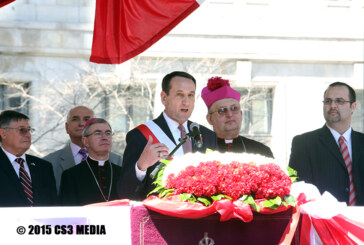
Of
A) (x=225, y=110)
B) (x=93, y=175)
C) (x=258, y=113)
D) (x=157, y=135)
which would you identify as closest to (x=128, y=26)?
(x=225, y=110)

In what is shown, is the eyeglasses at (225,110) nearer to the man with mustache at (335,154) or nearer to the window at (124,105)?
the man with mustache at (335,154)

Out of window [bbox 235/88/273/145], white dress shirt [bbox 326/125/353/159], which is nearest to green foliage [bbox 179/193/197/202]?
white dress shirt [bbox 326/125/353/159]

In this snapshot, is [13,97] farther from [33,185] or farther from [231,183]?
[231,183]

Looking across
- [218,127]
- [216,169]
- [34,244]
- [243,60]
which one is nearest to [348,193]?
[218,127]

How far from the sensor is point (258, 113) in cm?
1387

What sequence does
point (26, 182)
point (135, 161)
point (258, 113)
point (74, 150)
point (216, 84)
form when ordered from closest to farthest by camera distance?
point (135, 161) → point (26, 182) → point (216, 84) → point (74, 150) → point (258, 113)

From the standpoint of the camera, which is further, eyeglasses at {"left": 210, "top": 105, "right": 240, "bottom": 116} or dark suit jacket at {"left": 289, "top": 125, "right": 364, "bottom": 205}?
eyeglasses at {"left": 210, "top": 105, "right": 240, "bottom": 116}

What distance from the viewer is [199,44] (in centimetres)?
1312

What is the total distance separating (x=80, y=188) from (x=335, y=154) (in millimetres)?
2339

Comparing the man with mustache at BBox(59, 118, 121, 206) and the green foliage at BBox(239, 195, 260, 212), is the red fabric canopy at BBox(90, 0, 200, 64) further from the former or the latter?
the green foliage at BBox(239, 195, 260, 212)

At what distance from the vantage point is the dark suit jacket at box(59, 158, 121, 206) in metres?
6.70

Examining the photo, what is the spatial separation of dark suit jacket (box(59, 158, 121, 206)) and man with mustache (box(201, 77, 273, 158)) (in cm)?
112

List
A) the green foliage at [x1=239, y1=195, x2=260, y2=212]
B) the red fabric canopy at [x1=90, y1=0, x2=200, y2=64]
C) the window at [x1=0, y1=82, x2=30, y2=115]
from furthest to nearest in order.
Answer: the window at [x1=0, y1=82, x2=30, y2=115] → the red fabric canopy at [x1=90, y1=0, x2=200, y2=64] → the green foliage at [x1=239, y1=195, x2=260, y2=212]

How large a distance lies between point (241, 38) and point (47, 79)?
11.6 ft
